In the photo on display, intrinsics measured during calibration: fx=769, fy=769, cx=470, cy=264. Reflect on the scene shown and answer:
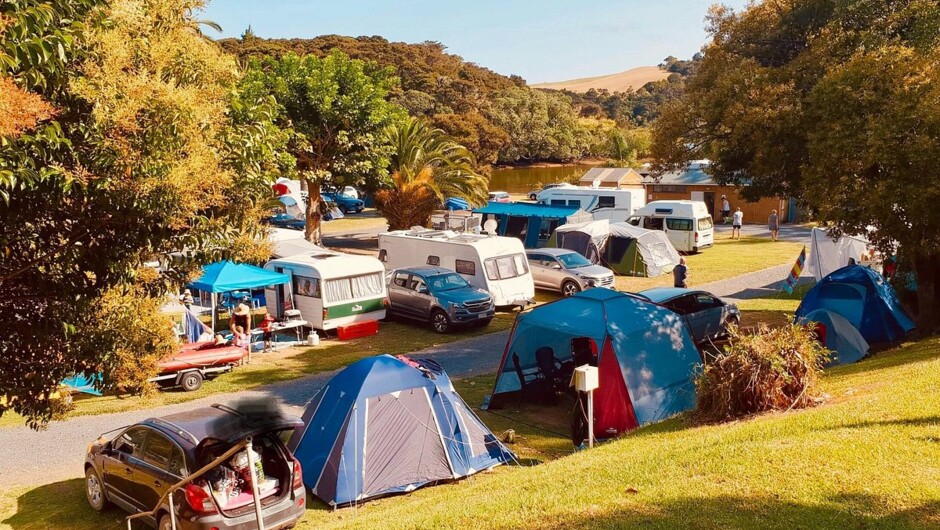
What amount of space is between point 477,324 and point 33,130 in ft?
47.1

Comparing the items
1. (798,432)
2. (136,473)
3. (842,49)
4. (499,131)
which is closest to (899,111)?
(842,49)

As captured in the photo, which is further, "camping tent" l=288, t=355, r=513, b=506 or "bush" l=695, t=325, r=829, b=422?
"bush" l=695, t=325, r=829, b=422

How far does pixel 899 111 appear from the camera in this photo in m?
13.5

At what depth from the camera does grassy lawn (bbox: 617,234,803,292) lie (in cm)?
2506

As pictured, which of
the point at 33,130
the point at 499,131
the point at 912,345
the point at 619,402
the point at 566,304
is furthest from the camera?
the point at 499,131

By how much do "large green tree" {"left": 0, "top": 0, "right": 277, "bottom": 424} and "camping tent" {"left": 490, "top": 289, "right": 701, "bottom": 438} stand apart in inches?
238

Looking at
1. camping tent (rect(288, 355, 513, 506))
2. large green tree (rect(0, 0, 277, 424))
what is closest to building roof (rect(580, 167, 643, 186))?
camping tent (rect(288, 355, 513, 506))

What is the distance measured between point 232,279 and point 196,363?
11.7ft

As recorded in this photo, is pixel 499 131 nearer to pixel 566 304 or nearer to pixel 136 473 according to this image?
pixel 566 304

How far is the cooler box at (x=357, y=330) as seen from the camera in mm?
18766

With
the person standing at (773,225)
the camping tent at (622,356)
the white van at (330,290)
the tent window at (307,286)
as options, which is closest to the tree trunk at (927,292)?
the camping tent at (622,356)

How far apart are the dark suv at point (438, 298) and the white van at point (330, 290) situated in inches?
26.4

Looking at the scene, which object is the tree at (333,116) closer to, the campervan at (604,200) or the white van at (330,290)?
the white van at (330,290)

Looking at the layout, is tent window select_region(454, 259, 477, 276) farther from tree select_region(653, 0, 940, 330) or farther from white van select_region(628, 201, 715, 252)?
white van select_region(628, 201, 715, 252)
